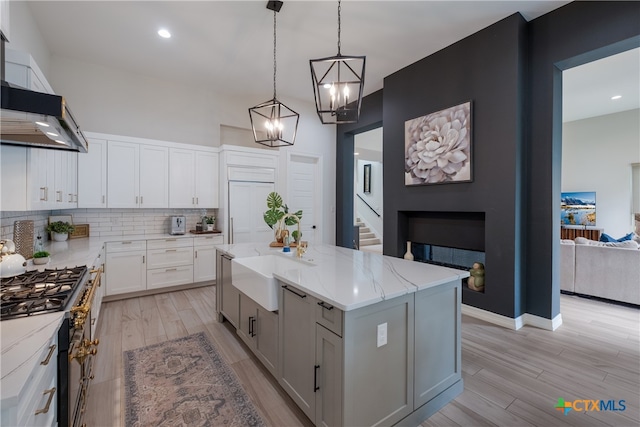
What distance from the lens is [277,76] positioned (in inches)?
181

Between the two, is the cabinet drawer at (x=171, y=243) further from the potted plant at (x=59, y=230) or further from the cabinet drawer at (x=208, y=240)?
the potted plant at (x=59, y=230)

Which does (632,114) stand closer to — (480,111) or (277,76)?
(480,111)

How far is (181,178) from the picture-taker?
457 cm

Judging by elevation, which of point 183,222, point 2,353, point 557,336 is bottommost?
point 557,336

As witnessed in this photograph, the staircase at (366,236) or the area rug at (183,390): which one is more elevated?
the staircase at (366,236)

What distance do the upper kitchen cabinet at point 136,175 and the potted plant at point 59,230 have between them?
571mm

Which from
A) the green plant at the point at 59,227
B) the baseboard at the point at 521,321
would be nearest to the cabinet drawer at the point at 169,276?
the green plant at the point at 59,227

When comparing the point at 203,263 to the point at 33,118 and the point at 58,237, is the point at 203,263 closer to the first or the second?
the point at 58,237

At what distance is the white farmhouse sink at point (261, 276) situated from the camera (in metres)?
1.95

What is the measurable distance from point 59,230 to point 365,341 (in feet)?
13.4

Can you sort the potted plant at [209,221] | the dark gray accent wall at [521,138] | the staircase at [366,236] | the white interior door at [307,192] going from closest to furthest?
the dark gray accent wall at [521,138] → the potted plant at [209,221] → the white interior door at [307,192] → the staircase at [366,236]

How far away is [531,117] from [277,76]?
11.7 ft

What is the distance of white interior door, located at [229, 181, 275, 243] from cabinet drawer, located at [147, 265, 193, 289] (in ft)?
2.74

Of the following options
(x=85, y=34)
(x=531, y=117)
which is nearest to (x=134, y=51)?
(x=85, y=34)
